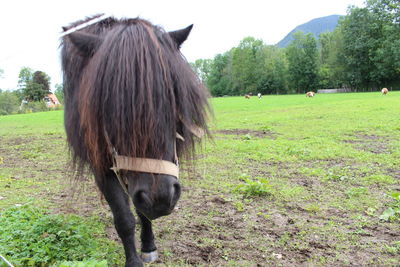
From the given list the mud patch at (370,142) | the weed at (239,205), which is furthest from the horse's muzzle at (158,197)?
the mud patch at (370,142)

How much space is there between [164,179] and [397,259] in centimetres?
219

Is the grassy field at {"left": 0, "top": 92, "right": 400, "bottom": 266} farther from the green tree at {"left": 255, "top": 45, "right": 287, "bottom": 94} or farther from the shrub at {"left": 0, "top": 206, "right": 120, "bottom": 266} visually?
the green tree at {"left": 255, "top": 45, "right": 287, "bottom": 94}

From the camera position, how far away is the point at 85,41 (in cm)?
207

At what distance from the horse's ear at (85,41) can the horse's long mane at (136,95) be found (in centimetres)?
3

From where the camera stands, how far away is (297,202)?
3902 millimetres

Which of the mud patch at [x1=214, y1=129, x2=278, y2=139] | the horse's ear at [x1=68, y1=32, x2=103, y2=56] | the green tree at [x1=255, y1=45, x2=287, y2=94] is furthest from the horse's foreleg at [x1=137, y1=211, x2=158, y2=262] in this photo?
the green tree at [x1=255, y1=45, x2=287, y2=94]

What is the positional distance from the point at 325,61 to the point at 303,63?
645cm

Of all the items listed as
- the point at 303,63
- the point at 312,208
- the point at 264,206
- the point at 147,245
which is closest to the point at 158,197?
the point at 147,245

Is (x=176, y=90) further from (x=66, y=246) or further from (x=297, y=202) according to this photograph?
(x=297, y=202)

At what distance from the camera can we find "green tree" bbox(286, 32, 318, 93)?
68.5 metres

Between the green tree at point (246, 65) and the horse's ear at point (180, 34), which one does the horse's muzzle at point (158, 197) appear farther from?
the green tree at point (246, 65)

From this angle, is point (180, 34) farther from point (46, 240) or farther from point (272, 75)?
point (272, 75)

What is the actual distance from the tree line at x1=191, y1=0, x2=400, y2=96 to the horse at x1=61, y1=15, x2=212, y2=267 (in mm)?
48097

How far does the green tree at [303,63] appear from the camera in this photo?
6850cm
